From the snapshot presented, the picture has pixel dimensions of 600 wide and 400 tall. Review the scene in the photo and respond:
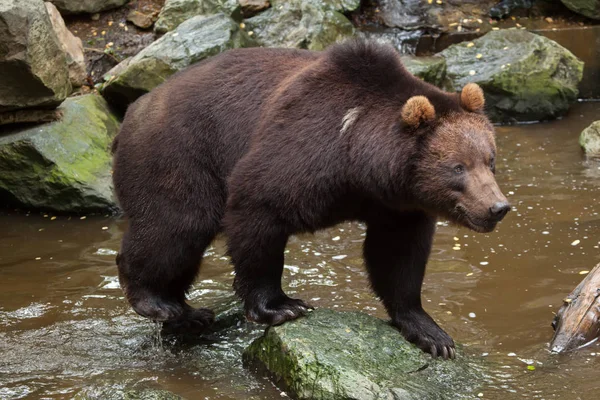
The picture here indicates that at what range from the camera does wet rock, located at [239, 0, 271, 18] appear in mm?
15992

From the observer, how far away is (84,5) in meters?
16.1

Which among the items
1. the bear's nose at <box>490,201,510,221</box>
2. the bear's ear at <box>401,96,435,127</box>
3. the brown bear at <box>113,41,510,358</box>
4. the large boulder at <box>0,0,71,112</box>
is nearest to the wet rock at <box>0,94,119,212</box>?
the large boulder at <box>0,0,71,112</box>

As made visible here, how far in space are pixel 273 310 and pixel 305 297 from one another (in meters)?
1.80

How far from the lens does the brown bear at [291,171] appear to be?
5953 mm

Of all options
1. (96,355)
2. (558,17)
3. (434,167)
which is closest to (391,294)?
(434,167)

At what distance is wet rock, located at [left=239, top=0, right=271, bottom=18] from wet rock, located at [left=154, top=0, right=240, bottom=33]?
0.77 meters

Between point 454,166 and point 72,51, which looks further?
point 72,51

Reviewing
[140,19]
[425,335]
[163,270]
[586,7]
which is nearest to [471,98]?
[425,335]

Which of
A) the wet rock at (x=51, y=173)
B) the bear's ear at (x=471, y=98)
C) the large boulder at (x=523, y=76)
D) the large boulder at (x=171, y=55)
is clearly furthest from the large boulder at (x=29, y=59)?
the large boulder at (x=523, y=76)

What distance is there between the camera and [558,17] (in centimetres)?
1753

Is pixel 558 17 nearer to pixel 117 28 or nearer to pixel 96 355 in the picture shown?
pixel 117 28

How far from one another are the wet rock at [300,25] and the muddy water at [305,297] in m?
4.49

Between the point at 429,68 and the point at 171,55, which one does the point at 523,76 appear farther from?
the point at 171,55

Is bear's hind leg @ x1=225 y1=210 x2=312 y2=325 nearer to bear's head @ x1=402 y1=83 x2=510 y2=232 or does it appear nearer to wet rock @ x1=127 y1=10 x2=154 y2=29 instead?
bear's head @ x1=402 y1=83 x2=510 y2=232
